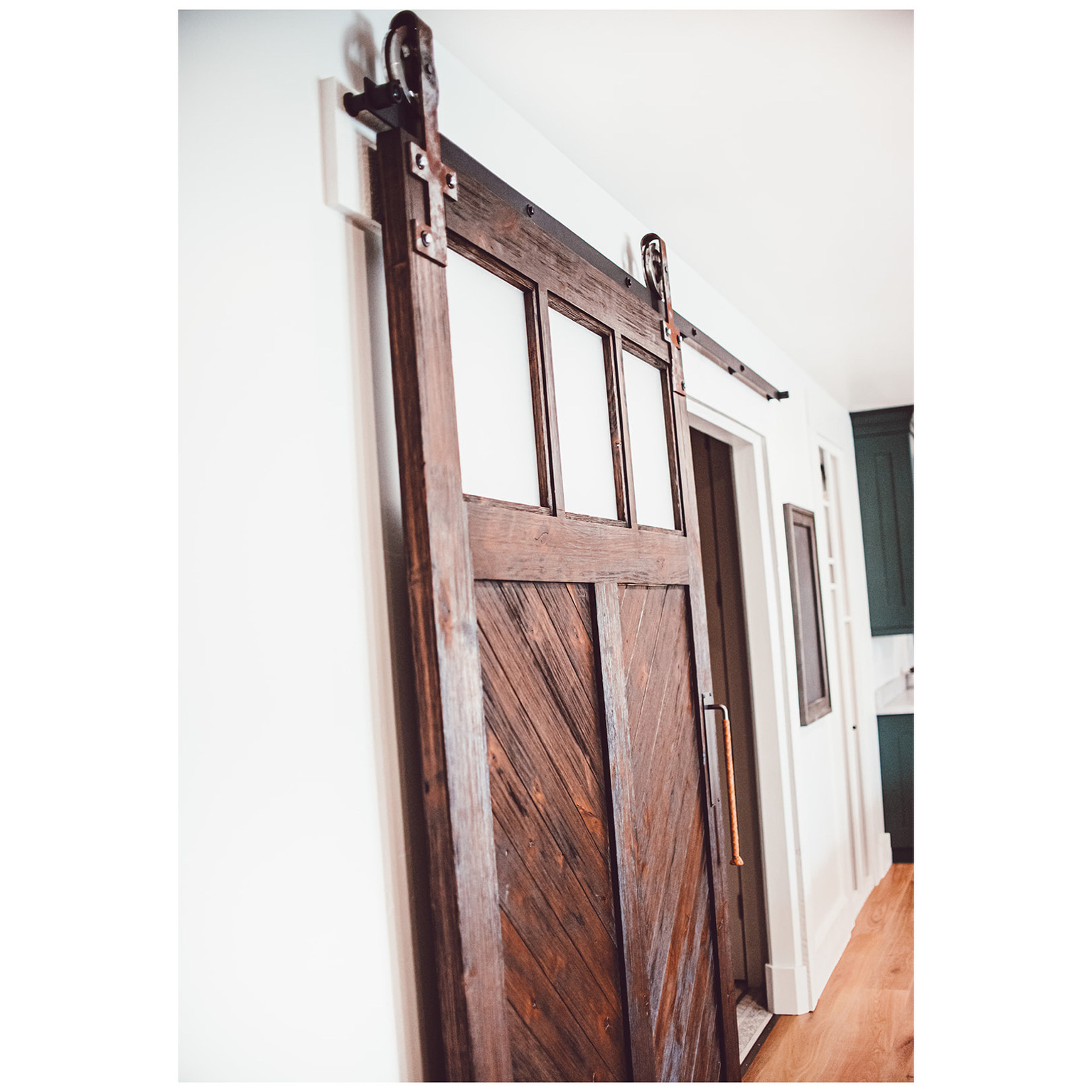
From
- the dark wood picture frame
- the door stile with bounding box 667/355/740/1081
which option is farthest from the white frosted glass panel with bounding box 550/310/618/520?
the dark wood picture frame

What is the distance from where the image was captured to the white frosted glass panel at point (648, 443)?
1951 millimetres

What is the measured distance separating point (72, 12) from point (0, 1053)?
3.41ft

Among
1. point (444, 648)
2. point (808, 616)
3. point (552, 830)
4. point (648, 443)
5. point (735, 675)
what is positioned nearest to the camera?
point (444, 648)

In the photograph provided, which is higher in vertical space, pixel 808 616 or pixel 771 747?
pixel 808 616

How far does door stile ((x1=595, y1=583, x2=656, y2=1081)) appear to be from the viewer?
60.2 inches

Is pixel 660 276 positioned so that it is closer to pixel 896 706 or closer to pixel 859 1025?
pixel 859 1025

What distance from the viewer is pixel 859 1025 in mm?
2746

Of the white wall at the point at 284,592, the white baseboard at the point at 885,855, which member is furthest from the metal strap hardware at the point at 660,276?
the white baseboard at the point at 885,855

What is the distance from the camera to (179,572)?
0.93 meters

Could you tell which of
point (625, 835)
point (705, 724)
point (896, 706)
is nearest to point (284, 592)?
point (625, 835)

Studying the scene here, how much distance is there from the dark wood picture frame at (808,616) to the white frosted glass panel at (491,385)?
1995 mm

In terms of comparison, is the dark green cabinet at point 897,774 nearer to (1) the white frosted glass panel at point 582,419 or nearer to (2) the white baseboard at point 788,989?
(2) the white baseboard at point 788,989

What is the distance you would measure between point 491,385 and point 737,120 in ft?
2.55
